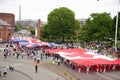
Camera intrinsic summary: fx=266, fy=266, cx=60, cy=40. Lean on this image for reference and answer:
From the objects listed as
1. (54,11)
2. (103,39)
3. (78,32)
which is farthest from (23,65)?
(78,32)

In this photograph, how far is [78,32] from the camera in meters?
93.1

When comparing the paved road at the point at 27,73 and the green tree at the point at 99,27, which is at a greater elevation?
the green tree at the point at 99,27

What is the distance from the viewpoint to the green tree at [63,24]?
8138cm

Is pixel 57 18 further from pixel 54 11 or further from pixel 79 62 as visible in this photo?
pixel 79 62

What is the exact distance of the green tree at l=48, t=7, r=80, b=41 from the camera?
8138 cm

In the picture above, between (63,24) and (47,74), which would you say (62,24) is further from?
(47,74)

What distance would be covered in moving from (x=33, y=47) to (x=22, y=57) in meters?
7.71

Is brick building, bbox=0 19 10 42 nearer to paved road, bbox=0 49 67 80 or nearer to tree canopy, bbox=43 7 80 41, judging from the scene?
tree canopy, bbox=43 7 80 41

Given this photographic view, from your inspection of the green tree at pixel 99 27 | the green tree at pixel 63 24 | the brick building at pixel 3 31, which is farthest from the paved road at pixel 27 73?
the brick building at pixel 3 31

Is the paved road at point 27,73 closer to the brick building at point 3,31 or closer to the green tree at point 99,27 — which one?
the green tree at point 99,27

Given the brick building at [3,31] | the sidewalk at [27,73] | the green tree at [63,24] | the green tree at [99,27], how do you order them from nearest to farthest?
the sidewalk at [27,73]
the green tree at [99,27]
the green tree at [63,24]
the brick building at [3,31]

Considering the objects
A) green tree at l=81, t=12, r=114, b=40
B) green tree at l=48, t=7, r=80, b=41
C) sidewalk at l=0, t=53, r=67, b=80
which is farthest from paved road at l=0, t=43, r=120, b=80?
green tree at l=48, t=7, r=80, b=41

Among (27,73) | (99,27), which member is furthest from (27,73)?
(99,27)

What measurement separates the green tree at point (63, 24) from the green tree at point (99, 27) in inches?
249
